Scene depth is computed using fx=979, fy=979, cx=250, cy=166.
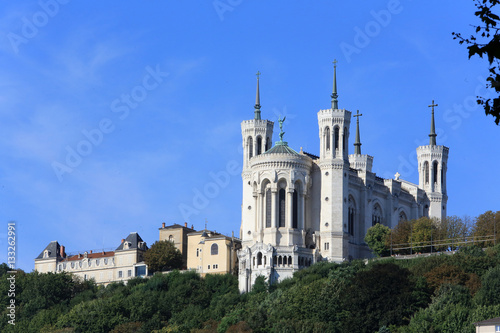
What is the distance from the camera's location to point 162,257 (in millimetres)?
101438

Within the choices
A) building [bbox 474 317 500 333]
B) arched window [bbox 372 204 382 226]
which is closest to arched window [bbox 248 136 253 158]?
arched window [bbox 372 204 382 226]

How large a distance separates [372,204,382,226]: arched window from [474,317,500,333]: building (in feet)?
127

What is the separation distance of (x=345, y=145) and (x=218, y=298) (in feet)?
67.2

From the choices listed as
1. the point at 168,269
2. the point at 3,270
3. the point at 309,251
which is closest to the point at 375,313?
the point at 309,251

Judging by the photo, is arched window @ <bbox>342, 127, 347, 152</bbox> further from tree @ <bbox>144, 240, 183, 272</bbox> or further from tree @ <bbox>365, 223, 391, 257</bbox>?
tree @ <bbox>144, 240, 183, 272</bbox>

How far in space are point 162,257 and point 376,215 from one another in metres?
23.0

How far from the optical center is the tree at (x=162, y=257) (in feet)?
333

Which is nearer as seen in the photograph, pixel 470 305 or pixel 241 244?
pixel 470 305

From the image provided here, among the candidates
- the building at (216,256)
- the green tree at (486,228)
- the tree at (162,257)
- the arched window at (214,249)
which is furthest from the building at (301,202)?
the green tree at (486,228)

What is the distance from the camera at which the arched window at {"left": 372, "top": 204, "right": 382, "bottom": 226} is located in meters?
103

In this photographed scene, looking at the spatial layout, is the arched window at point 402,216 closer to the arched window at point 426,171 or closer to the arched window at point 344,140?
the arched window at point 426,171

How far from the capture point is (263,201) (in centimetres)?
9494

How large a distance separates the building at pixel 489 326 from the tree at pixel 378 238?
30204 mm

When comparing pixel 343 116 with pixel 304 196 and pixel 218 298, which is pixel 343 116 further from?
pixel 218 298
